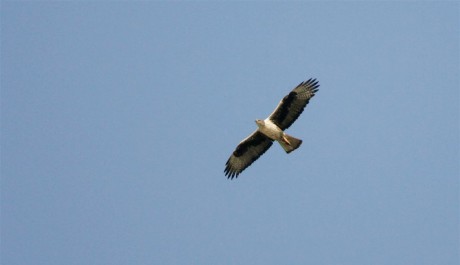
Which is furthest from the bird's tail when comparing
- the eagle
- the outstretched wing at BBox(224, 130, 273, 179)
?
the outstretched wing at BBox(224, 130, 273, 179)

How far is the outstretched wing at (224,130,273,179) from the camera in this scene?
18984mm

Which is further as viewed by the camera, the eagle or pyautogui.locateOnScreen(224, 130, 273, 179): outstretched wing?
pyautogui.locateOnScreen(224, 130, 273, 179): outstretched wing

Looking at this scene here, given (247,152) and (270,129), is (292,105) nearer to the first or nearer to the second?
(270,129)

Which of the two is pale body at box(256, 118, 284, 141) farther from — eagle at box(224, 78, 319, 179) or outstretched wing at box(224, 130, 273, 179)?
outstretched wing at box(224, 130, 273, 179)

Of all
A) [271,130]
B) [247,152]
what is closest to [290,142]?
[271,130]

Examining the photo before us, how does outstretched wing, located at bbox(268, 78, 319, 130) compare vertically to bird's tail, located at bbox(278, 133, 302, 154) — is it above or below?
above

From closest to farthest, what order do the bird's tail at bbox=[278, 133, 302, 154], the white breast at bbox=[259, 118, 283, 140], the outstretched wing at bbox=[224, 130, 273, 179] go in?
the bird's tail at bbox=[278, 133, 302, 154] < the white breast at bbox=[259, 118, 283, 140] < the outstretched wing at bbox=[224, 130, 273, 179]

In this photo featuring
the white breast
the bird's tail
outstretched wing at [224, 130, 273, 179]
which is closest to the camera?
the bird's tail

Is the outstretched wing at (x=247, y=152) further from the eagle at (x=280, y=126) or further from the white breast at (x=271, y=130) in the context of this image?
the white breast at (x=271, y=130)

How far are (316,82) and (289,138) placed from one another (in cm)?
175

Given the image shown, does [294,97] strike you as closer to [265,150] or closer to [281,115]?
[281,115]

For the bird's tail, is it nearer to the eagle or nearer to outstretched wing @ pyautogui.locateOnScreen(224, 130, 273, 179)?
the eagle

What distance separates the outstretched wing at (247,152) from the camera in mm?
18984

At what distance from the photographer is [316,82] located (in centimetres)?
1859
